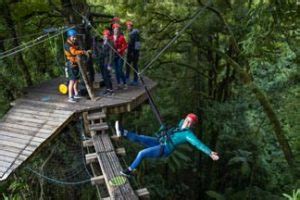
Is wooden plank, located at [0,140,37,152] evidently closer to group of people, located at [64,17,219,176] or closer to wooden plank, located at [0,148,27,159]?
wooden plank, located at [0,148,27,159]

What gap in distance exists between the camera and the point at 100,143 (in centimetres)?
798

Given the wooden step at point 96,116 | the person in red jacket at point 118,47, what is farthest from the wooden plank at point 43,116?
the person in red jacket at point 118,47

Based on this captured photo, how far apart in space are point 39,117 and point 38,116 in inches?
2.7

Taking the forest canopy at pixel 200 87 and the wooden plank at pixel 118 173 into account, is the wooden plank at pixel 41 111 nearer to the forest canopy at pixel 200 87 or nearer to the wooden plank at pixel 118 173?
the forest canopy at pixel 200 87

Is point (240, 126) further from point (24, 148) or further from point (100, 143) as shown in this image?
point (24, 148)

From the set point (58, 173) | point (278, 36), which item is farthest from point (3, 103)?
point (278, 36)

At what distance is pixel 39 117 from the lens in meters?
8.90

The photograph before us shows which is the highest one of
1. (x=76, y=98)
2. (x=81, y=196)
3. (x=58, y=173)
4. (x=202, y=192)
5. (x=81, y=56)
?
(x=81, y=56)

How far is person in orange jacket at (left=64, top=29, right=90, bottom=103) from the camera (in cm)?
880

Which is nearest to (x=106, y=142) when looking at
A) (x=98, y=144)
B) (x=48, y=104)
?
A: (x=98, y=144)

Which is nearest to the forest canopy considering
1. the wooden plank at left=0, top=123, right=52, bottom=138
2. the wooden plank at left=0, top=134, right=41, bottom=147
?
the wooden plank at left=0, top=123, right=52, bottom=138

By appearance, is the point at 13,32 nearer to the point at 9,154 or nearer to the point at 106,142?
the point at 9,154

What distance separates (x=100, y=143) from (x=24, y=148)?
1517 millimetres

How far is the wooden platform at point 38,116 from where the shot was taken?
26.0 ft
